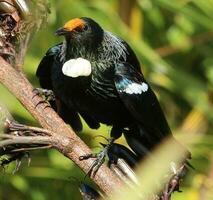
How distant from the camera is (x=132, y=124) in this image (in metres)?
2.22

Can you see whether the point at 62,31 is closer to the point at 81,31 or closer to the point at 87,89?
the point at 81,31

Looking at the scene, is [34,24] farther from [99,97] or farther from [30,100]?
[99,97]

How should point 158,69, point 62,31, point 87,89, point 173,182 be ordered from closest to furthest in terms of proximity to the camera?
point 173,182 → point 62,31 → point 87,89 → point 158,69

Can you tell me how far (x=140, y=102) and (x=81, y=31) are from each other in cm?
26

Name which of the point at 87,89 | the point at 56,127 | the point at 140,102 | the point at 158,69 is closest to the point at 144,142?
the point at 140,102

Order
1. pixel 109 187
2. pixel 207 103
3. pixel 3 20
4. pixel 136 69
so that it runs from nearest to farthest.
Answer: pixel 109 187 < pixel 3 20 < pixel 136 69 < pixel 207 103

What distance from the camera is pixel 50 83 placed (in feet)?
7.27

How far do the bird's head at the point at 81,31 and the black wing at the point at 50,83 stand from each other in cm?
8

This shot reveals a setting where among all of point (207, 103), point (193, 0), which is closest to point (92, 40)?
point (193, 0)

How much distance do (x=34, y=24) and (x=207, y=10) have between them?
1.37 metres

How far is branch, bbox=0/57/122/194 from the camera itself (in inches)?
60.3

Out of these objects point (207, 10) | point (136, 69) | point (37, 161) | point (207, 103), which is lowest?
point (37, 161)

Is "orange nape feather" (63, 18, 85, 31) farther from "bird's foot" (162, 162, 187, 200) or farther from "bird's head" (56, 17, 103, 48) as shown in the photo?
"bird's foot" (162, 162, 187, 200)

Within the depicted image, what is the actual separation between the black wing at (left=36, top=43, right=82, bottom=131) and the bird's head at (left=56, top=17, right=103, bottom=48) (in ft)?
0.27
